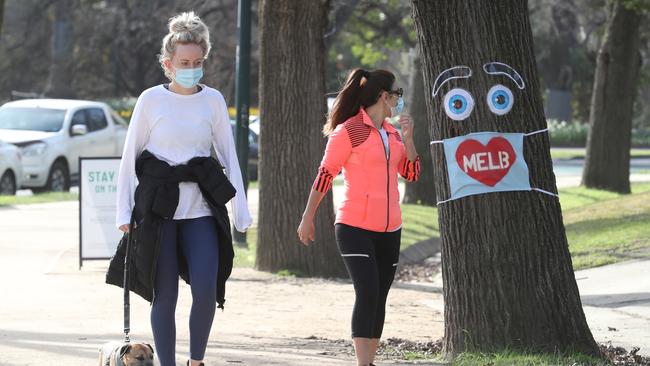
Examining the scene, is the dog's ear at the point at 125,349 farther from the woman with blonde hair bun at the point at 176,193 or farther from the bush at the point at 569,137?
the bush at the point at 569,137

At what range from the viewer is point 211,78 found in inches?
911

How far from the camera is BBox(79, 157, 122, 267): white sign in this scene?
42.9 ft

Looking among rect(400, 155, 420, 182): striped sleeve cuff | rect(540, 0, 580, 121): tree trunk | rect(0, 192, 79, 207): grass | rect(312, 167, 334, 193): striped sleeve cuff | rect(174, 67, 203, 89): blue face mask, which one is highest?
rect(540, 0, 580, 121): tree trunk

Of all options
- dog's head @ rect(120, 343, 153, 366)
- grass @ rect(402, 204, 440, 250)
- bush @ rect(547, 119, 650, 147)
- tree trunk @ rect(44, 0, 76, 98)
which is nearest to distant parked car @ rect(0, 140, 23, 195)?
grass @ rect(402, 204, 440, 250)

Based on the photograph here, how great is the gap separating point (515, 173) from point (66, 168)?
58.6 feet

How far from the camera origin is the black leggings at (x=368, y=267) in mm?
6883

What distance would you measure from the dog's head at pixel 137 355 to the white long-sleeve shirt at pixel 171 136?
0.76 m

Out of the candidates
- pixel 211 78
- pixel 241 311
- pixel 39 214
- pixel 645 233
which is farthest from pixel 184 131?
pixel 211 78

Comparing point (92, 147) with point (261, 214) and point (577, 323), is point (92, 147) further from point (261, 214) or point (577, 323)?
point (577, 323)

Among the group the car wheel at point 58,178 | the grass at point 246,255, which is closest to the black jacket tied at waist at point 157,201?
the grass at point 246,255

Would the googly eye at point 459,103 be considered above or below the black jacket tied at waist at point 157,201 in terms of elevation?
above

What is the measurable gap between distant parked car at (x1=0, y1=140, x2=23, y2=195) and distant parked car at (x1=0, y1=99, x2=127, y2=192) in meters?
0.60

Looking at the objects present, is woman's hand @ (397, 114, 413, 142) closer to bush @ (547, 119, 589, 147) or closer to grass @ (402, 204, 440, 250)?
grass @ (402, 204, 440, 250)

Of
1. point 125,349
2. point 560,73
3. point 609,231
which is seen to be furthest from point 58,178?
point 560,73
